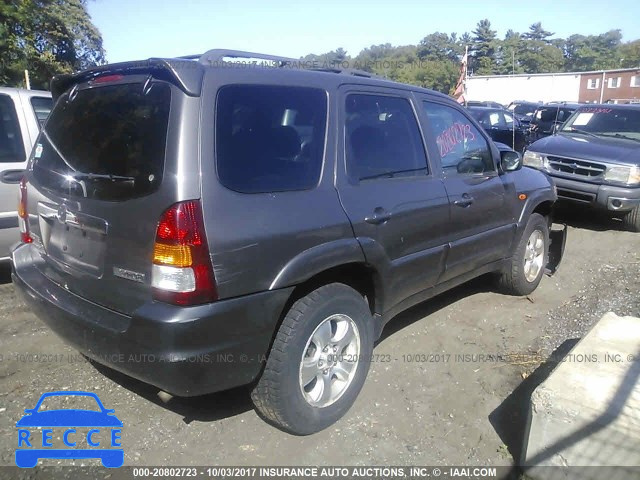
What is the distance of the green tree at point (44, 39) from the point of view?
70.5 ft

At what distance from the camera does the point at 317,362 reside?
283cm

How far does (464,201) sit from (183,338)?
230 centimetres

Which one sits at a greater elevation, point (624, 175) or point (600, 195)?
point (624, 175)

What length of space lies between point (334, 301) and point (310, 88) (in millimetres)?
1131

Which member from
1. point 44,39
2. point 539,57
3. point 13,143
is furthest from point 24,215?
point 539,57

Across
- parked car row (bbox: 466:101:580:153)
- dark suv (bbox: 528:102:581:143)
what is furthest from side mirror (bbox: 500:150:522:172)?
dark suv (bbox: 528:102:581:143)

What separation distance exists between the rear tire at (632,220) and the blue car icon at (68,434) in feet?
23.2

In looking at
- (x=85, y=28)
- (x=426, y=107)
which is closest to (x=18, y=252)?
(x=426, y=107)

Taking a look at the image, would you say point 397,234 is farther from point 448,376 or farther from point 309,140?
point 448,376

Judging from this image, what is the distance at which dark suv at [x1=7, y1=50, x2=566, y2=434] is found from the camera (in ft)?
7.52

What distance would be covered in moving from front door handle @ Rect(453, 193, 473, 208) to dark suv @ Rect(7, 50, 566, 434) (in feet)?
0.86

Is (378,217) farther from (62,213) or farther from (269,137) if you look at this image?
(62,213)

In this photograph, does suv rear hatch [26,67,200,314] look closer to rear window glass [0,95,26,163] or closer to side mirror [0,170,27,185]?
side mirror [0,170,27,185]

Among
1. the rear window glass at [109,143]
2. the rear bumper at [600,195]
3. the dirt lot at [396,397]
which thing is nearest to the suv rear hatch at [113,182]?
the rear window glass at [109,143]
